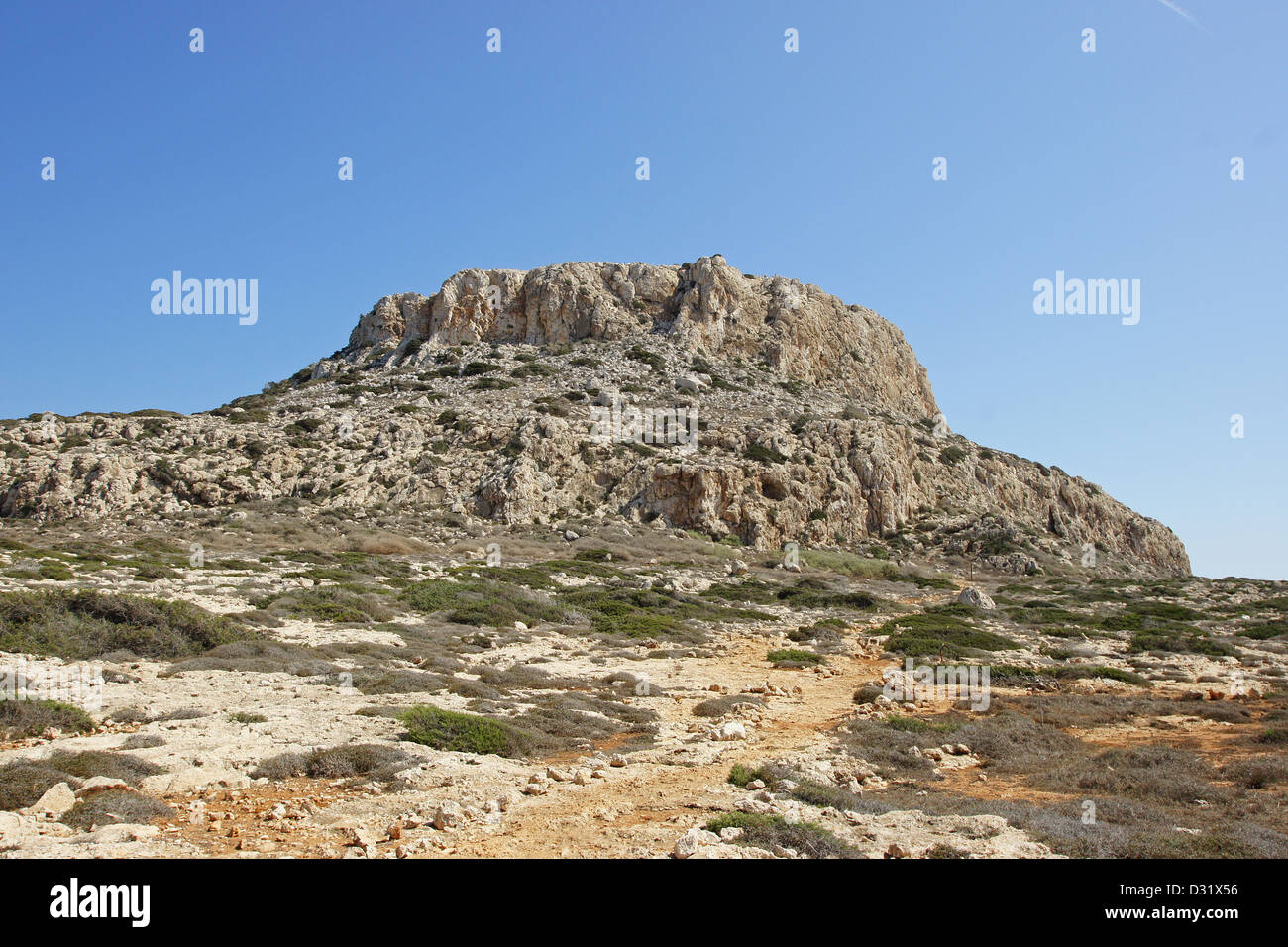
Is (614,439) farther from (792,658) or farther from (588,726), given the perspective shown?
(588,726)

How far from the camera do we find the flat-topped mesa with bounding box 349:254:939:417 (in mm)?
74375

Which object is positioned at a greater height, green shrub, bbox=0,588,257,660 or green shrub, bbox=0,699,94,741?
green shrub, bbox=0,588,257,660

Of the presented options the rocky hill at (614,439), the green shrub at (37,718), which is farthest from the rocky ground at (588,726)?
the rocky hill at (614,439)

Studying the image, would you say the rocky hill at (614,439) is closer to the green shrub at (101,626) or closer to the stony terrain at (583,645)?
the stony terrain at (583,645)

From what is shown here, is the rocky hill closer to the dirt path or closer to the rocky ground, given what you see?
the rocky ground

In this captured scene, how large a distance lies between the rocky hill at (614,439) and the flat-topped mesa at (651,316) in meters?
0.23

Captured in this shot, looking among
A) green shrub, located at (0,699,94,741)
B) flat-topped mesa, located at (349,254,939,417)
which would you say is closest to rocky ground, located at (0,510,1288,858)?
green shrub, located at (0,699,94,741)

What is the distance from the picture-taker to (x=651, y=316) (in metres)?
76.5

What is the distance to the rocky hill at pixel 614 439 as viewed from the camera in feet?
140

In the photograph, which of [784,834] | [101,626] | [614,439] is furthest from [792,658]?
[614,439]

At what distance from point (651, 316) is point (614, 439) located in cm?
2889

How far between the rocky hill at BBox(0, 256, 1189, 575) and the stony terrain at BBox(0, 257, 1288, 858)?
0.33 m

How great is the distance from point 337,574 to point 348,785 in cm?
1810
